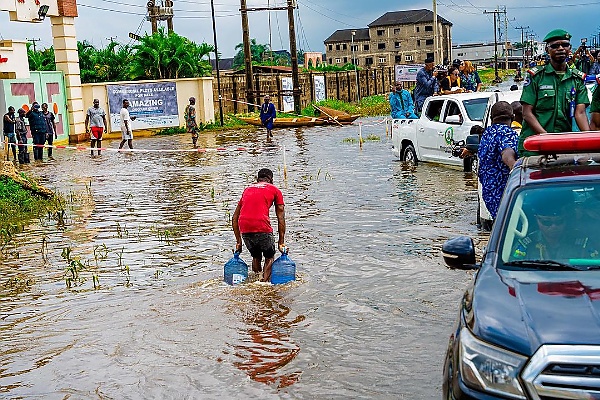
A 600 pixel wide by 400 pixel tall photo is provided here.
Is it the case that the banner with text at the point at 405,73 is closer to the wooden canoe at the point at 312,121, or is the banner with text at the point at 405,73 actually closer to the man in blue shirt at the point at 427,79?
the wooden canoe at the point at 312,121

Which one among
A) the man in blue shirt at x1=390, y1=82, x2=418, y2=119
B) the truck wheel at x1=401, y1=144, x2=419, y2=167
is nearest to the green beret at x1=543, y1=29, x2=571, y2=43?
the truck wheel at x1=401, y1=144, x2=419, y2=167

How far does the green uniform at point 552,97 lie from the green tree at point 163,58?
34.4 m

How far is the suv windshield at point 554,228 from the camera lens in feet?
14.9

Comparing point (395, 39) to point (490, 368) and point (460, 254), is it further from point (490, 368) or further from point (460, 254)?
point (490, 368)

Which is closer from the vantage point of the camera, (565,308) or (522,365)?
(522,365)

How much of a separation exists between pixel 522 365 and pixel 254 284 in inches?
215

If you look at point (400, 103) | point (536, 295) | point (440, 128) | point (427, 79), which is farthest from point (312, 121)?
point (536, 295)

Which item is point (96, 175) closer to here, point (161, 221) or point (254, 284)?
point (161, 221)

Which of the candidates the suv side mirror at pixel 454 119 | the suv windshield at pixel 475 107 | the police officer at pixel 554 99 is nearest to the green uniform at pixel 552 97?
the police officer at pixel 554 99

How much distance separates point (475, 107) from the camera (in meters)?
16.2

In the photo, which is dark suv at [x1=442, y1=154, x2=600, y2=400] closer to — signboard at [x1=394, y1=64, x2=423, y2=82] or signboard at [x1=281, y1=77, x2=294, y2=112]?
signboard at [x1=394, y1=64, x2=423, y2=82]

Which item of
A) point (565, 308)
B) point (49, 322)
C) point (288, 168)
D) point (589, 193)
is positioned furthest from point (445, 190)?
point (565, 308)

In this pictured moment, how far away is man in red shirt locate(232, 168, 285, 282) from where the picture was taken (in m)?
8.69

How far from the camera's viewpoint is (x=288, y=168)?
20.6 m
